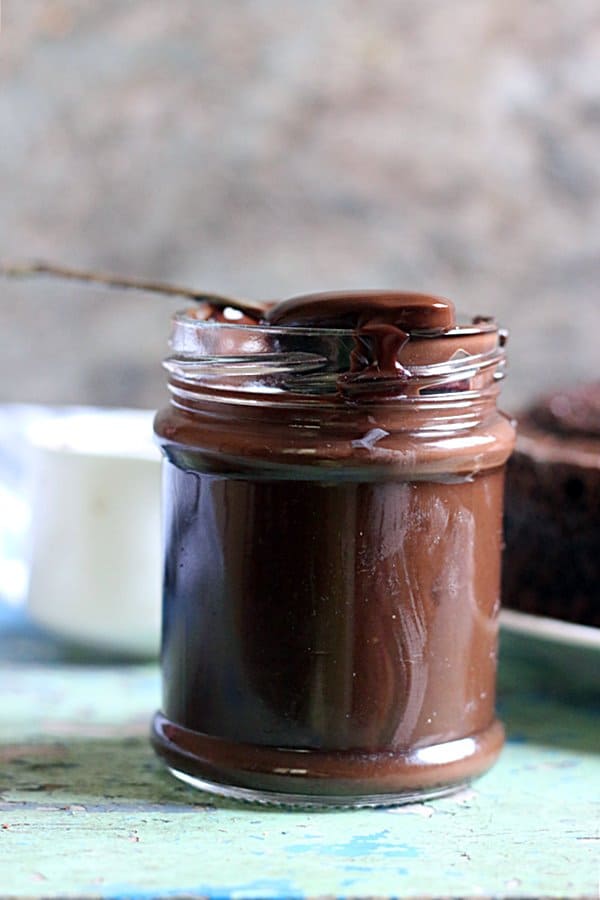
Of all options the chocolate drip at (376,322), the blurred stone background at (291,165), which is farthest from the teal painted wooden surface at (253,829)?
the blurred stone background at (291,165)

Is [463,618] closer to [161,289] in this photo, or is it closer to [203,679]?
[203,679]

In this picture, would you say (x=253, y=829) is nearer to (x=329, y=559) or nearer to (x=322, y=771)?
(x=322, y=771)

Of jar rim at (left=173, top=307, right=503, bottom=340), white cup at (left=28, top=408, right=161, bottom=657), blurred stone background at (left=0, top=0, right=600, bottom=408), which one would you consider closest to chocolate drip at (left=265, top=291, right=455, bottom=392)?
jar rim at (left=173, top=307, right=503, bottom=340)

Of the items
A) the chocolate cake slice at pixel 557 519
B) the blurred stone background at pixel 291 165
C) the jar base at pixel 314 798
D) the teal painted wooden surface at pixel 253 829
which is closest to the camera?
the teal painted wooden surface at pixel 253 829

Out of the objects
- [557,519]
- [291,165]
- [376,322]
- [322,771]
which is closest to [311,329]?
[376,322]

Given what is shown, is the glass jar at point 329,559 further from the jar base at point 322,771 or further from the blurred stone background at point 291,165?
the blurred stone background at point 291,165

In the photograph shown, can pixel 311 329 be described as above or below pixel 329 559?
above

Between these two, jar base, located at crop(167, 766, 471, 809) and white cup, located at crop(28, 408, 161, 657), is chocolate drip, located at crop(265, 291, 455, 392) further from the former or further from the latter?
white cup, located at crop(28, 408, 161, 657)
